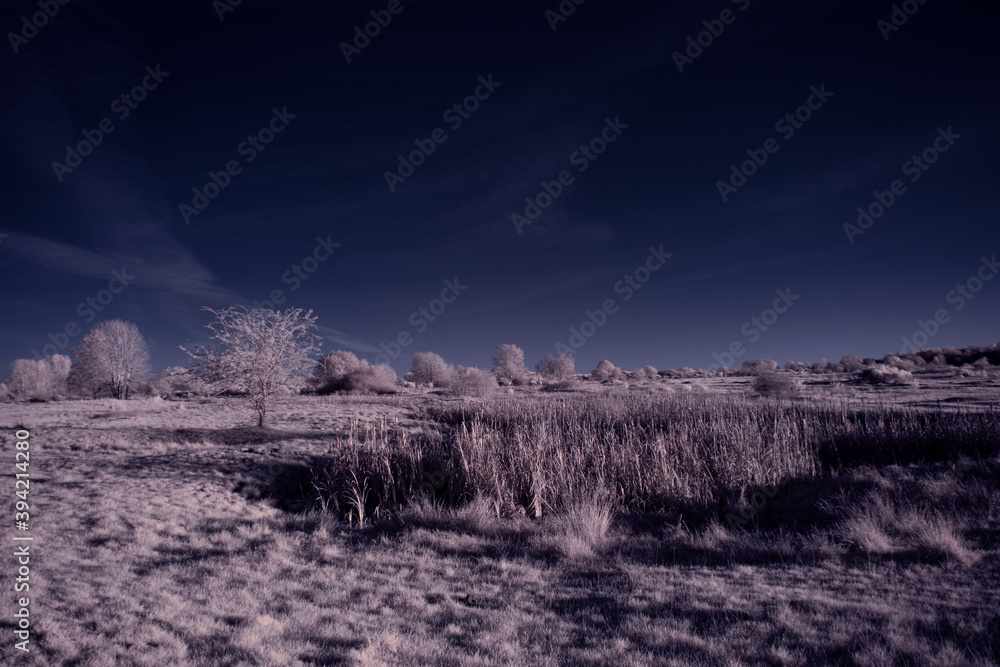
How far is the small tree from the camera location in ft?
216

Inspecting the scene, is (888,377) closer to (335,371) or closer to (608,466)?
(608,466)

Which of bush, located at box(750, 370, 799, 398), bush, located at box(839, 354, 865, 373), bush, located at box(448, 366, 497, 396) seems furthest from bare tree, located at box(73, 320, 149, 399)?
bush, located at box(839, 354, 865, 373)

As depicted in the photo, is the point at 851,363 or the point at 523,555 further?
the point at 851,363

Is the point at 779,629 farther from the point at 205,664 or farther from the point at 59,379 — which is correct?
the point at 59,379

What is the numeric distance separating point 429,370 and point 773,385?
4741cm

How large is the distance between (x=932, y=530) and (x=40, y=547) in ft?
35.6

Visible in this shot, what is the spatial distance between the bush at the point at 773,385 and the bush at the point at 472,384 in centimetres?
2057

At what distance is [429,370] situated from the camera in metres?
65.7

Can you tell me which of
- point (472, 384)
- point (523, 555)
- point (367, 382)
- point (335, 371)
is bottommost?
point (523, 555)

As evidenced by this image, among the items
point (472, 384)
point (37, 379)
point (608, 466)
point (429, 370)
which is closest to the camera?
point (608, 466)

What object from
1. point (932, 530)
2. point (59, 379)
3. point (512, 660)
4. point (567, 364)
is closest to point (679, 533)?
point (932, 530)

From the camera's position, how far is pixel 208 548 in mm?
5805

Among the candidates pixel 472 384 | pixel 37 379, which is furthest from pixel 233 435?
pixel 37 379

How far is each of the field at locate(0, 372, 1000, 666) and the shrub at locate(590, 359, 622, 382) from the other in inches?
2227
